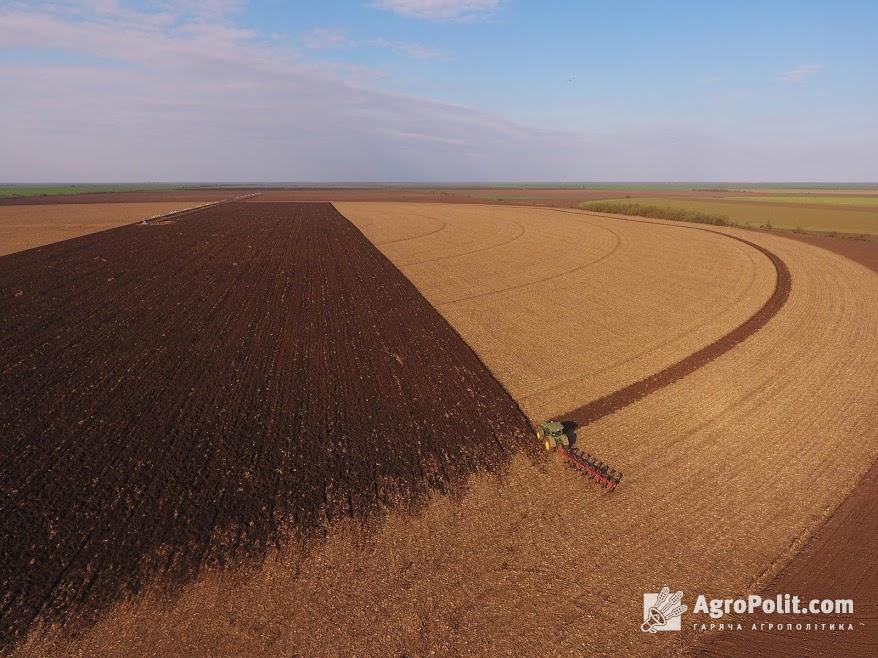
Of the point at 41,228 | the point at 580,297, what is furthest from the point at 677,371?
the point at 41,228

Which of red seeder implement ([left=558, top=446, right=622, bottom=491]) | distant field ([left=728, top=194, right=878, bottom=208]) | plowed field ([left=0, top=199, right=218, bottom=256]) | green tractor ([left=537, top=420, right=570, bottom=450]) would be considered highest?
distant field ([left=728, top=194, right=878, bottom=208])

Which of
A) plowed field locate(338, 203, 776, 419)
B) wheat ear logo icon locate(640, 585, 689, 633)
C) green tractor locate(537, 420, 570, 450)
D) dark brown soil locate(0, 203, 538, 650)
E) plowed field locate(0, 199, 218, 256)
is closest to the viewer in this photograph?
wheat ear logo icon locate(640, 585, 689, 633)

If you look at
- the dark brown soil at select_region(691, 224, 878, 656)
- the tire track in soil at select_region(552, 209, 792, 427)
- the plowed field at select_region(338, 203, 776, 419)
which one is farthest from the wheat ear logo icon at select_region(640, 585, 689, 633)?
the plowed field at select_region(338, 203, 776, 419)

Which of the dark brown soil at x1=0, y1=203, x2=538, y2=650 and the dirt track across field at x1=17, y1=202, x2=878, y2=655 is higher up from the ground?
the dark brown soil at x1=0, y1=203, x2=538, y2=650

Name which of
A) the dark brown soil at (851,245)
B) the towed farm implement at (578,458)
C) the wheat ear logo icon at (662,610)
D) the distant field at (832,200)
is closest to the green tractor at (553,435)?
the towed farm implement at (578,458)

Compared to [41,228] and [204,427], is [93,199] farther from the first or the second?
[204,427]

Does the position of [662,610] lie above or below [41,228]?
below

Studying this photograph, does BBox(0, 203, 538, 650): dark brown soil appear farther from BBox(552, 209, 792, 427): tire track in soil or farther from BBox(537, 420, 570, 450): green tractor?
BBox(552, 209, 792, 427): tire track in soil

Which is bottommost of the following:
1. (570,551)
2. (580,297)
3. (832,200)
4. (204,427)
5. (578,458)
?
(570,551)
